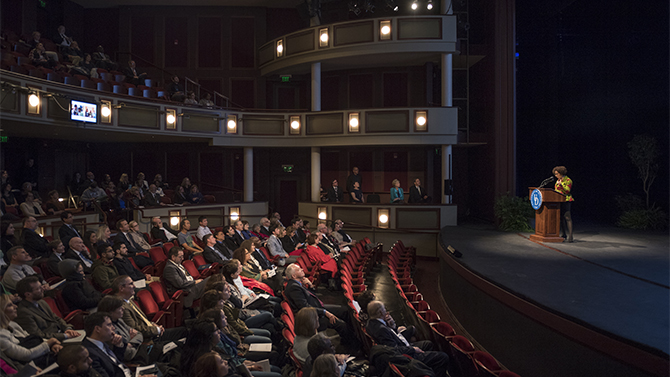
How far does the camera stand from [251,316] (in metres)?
4.18

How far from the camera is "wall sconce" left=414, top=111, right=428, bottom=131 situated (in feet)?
33.3

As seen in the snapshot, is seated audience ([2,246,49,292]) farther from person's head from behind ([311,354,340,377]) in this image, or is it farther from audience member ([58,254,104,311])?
person's head from behind ([311,354,340,377])

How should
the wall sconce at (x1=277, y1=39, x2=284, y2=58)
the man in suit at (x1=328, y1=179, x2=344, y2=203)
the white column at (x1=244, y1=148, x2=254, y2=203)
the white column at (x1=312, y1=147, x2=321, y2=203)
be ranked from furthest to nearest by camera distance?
the white column at (x1=244, y1=148, x2=254, y2=203) < the wall sconce at (x1=277, y1=39, x2=284, y2=58) < the white column at (x1=312, y1=147, x2=321, y2=203) < the man in suit at (x1=328, y1=179, x2=344, y2=203)

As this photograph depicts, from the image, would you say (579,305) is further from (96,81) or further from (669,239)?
(96,81)

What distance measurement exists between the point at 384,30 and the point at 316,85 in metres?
2.17

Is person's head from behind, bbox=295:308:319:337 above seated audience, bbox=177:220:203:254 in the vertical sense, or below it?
below

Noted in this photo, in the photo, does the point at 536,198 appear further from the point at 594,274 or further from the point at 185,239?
the point at 185,239

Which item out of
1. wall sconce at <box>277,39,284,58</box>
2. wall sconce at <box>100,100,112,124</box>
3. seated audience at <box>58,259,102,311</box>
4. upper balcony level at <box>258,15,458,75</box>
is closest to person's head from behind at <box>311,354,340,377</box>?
seated audience at <box>58,259,102,311</box>

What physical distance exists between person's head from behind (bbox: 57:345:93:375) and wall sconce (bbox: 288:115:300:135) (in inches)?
366

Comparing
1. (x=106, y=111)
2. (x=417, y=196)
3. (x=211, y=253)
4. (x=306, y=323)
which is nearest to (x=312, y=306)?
(x=306, y=323)

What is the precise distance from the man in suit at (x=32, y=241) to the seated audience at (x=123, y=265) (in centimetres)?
124

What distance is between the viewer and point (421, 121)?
10.2 meters

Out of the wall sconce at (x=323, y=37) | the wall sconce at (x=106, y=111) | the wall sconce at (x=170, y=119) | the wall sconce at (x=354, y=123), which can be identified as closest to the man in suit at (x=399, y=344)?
the wall sconce at (x=354, y=123)

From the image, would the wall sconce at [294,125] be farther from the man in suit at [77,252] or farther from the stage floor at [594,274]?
the man in suit at [77,252]
